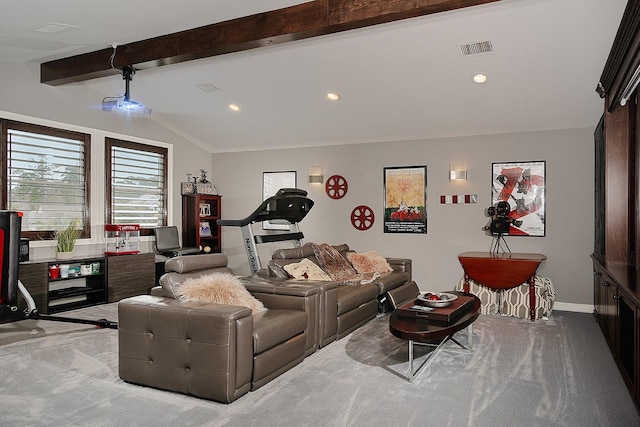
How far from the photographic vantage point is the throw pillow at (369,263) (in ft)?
18.4

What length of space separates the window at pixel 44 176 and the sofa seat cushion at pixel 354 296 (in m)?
3.84

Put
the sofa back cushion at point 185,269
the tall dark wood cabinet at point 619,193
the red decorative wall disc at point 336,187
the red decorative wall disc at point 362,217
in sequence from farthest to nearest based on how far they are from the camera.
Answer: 1. the red decorative wall disc at point 336,187
2. the red decorative wall disc at point 362,217
3. the tall dark wood cabinet at point 619,193
4. the sofa back cushion at point 185,269

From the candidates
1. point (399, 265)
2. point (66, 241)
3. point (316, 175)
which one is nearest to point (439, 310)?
point (399, 265)

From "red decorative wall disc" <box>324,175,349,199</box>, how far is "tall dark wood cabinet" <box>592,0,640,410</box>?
11.3 ft

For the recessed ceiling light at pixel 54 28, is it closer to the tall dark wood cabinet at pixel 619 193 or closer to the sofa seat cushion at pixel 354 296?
the sofa seat cushion at pixel 354 296

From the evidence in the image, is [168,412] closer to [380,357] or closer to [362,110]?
[380,357]

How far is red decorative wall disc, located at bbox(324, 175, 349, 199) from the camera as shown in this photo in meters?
7.24

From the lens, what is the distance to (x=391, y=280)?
5.38 meters

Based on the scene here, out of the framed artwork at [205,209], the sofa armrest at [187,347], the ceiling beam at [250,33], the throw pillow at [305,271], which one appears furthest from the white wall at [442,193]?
the sofa armrest at [187,347]

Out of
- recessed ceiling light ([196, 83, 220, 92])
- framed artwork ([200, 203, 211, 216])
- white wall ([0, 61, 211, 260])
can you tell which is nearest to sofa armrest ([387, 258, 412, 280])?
recessed ceiling light ([196, 83, 220, 92])

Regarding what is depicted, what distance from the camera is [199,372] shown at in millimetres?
2906

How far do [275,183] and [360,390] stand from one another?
5095 millimetres

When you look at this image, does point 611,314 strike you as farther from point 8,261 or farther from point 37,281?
point 37,281

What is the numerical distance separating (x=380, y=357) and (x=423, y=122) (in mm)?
3553
